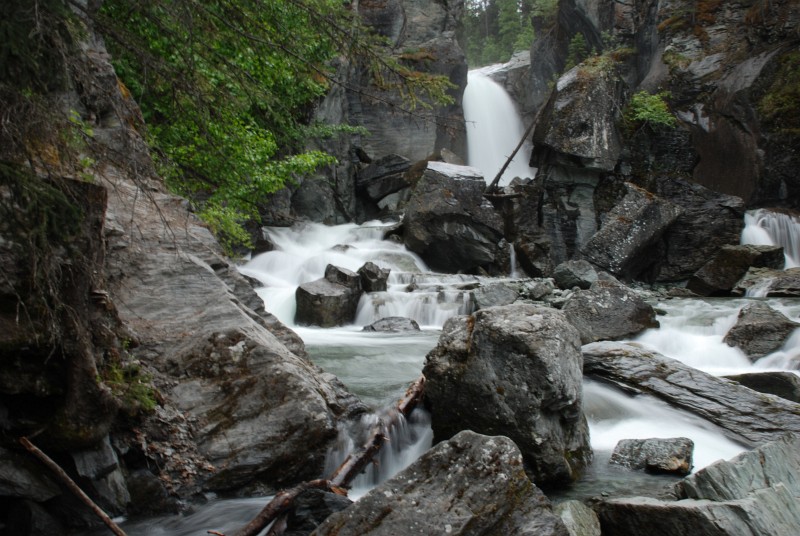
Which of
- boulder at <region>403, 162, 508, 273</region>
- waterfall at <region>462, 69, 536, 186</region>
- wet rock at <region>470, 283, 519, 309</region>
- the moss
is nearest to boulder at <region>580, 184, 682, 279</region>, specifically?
boulder at <region>403, 162, 508, 273</region>

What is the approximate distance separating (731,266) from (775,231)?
3492 millimetres

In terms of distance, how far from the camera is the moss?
62.4 feet

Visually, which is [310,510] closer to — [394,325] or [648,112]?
[394,325]

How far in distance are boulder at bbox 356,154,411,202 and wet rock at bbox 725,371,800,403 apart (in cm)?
1958

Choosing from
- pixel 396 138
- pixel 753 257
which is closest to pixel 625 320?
pixel 753 257

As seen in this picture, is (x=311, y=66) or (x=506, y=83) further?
(x=506, y=83)

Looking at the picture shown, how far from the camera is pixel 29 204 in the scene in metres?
3.16

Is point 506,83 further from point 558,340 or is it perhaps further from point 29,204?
point 29,204

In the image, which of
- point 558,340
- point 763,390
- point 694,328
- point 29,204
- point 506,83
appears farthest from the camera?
point 506,83

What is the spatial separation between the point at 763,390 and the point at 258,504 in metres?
6.34

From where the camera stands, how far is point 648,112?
20.8 m

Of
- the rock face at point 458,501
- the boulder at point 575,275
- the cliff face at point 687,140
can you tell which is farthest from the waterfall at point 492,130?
the rock face at point 458,501

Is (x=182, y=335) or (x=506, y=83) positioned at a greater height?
(x=506, y=83)

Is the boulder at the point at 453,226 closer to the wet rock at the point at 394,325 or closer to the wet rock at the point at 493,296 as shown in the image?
the wet rock at the point at 493,296
